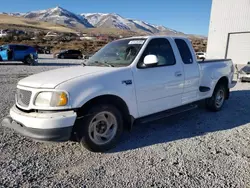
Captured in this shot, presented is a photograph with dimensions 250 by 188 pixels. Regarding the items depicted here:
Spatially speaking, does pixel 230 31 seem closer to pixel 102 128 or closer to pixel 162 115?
pixel 162 115

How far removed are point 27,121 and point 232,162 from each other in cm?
308

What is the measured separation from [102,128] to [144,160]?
2.80 feet

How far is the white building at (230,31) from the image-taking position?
21406 millimetres

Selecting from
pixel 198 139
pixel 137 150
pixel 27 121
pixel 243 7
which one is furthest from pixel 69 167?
pixel 243 7

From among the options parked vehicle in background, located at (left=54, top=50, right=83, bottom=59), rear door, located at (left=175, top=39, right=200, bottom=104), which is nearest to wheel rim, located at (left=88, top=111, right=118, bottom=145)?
rear door, located at (left=175, top=39, right=200, bottom=104)

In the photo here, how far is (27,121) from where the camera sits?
11.3 feet

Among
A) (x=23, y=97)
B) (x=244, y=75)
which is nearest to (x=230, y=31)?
(x=244, y=75)

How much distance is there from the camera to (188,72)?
5141 millimetres

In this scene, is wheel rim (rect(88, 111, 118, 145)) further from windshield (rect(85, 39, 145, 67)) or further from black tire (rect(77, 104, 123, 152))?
windshield (rect(85, 39, 145, 67))

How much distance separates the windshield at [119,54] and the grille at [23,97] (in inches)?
55.6

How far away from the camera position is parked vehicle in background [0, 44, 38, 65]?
765 inches

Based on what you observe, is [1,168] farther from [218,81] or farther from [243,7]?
[243,7]

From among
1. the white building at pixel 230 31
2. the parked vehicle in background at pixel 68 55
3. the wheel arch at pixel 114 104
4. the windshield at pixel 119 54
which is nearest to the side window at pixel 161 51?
the windshield at pixel 119 54

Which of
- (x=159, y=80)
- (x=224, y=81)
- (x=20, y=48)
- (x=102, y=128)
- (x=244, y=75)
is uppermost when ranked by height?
(x=159, y=80)
